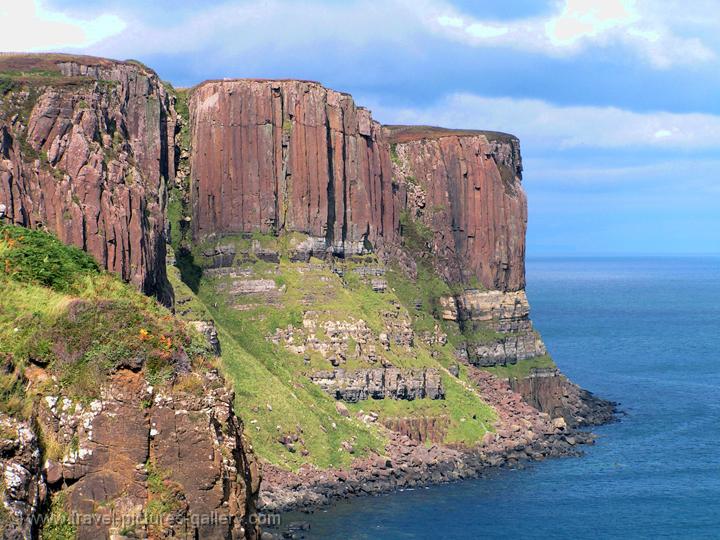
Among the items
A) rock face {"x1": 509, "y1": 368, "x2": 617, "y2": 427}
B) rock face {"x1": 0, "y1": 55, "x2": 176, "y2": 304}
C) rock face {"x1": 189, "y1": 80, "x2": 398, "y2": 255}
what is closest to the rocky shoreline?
rock face {"x1": 509, "y1": 368, "x2": 617, "y2": 427}

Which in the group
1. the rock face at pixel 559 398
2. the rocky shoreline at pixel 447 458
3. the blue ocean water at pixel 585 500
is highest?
the rock face at pixel 559 398

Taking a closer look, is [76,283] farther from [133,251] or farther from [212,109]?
[212,109]

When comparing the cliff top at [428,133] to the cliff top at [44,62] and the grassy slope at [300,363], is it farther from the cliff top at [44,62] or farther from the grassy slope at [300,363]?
the cliff top at [44,62]

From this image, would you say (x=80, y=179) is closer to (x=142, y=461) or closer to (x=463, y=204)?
(x=142, y=461)

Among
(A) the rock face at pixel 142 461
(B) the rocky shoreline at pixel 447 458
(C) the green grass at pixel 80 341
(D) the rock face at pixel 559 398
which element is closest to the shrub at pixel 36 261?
(C) the green grass at pixel 80 341

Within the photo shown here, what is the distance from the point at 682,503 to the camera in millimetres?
112875

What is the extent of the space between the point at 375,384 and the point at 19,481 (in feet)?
360

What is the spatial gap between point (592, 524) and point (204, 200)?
58.6m

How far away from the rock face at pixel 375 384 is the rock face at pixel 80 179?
82.4 ft

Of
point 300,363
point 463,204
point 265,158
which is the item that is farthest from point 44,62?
point 463,204

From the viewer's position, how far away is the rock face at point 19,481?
24000 mm

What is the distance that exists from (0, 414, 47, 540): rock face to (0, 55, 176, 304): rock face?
63.7 meters

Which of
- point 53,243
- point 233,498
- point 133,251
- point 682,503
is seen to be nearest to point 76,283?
point 53,243

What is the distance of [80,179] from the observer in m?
97.1
